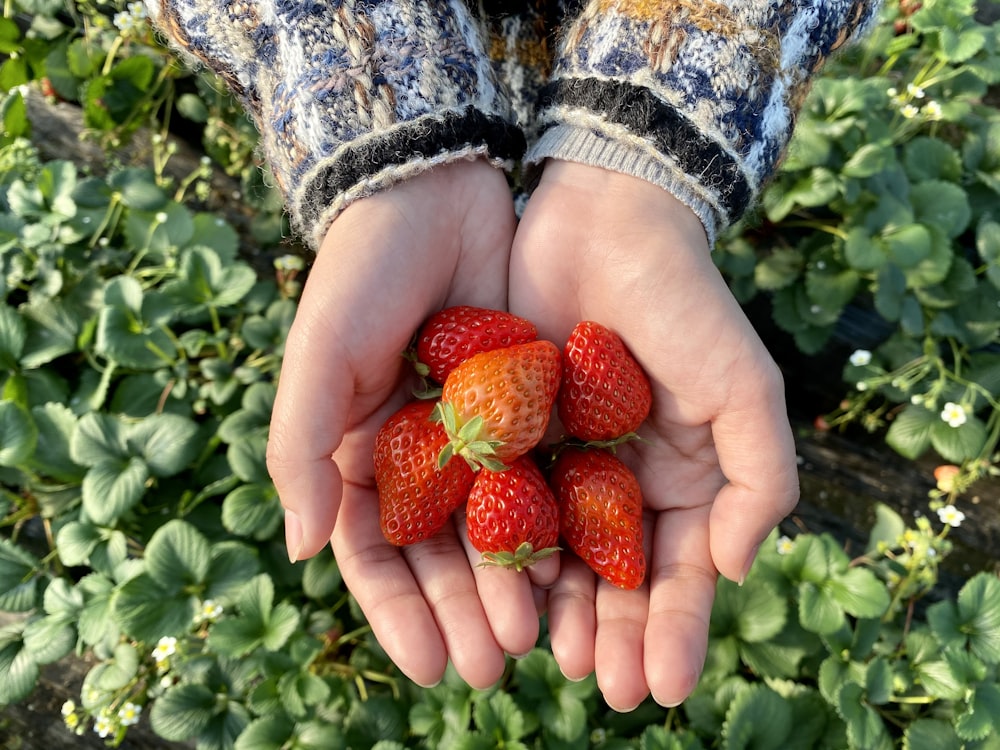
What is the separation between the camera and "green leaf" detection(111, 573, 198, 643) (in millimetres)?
1470

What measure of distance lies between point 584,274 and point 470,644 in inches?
26.2

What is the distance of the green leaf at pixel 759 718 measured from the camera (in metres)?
1.47

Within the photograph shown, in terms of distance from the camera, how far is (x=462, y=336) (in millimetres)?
1290

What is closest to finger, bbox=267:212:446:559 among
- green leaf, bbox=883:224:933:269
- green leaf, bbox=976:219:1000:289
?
green leaf, bbox=883:224:933:269

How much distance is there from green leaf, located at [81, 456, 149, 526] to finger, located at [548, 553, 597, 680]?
90 centimetres

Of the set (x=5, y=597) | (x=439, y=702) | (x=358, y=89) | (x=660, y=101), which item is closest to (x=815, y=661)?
(x=439, y=702)

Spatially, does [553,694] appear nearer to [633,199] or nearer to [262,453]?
[262,453]

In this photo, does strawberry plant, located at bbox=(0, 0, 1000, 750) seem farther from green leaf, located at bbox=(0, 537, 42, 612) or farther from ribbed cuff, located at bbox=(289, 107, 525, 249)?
ribbed cuff, located at bbox=(289, 107, 525, 249)

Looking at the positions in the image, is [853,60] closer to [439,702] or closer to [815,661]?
[815,661]

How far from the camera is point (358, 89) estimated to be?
1275 millimetres

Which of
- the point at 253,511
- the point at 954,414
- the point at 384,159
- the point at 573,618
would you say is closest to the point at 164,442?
the point at 253,511

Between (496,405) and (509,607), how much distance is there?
13.4 inches

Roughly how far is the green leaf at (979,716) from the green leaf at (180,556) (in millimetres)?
1498

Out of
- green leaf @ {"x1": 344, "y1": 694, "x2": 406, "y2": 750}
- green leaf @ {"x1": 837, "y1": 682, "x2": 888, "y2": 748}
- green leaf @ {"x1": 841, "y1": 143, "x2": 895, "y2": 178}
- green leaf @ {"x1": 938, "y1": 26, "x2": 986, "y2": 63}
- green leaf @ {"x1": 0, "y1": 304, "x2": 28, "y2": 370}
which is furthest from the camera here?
green leaf @ {"x1": 938, "y1": 26, "x2": 986, "y2": 63}
